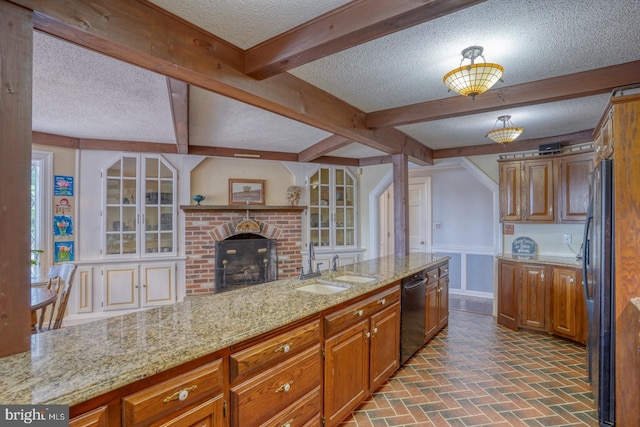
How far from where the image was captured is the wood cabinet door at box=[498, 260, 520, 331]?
3.93 m

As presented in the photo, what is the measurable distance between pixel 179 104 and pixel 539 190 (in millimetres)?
4062

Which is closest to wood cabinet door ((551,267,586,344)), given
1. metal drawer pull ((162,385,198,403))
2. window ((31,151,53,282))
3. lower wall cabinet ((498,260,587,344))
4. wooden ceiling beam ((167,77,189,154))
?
lower wall cabinet ((498,260,587,344))

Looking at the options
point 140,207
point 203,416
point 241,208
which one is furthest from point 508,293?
point 140,207

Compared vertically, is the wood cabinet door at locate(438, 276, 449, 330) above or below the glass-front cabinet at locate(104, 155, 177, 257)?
below

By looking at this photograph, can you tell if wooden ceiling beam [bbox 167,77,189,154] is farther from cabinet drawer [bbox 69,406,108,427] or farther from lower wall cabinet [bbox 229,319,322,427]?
cabinet drawer [bbox 69,406,108,427]

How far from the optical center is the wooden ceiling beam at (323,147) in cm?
426

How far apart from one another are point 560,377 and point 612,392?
0.84 m

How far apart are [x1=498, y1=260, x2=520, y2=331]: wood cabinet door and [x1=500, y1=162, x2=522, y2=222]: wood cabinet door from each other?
63cm

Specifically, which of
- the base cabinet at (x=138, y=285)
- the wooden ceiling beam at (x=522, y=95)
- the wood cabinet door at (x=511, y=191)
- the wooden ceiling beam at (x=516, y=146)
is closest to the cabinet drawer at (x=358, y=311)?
the wooden ceiling beam at (x=522, y=95)

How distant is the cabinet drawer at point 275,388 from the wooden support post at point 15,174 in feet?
2.87

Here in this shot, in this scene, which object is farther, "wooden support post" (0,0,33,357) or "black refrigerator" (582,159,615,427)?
"black refrigerator" (582,159,615,427)

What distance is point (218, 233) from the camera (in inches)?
191

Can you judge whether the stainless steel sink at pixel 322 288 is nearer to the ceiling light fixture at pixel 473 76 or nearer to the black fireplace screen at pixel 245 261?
the ceiling light fixture at pixel 473 76

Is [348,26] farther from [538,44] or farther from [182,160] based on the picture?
[182,160]
